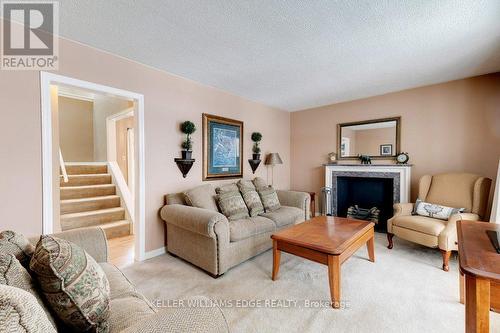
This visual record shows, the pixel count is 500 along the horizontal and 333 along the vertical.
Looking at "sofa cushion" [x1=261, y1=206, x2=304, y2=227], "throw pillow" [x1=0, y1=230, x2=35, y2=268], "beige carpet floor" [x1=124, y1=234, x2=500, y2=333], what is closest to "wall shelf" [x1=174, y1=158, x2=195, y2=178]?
"beige carpet floor" [x1=124, y1=234, x2=500, y2=333]

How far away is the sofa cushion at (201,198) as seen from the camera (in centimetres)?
288

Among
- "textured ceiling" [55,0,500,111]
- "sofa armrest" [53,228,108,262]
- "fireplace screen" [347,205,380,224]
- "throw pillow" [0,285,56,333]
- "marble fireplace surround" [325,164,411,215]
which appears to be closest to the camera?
"throw pillow" [0,285,56,333]

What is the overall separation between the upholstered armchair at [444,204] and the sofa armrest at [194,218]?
2.28 metres

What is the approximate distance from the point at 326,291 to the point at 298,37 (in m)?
2.40

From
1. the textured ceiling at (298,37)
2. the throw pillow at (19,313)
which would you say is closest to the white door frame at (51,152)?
the textured ceiling at (298,37)

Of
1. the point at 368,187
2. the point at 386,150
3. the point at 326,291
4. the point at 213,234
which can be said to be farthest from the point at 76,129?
the point at 386,150

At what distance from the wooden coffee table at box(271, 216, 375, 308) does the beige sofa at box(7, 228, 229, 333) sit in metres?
1.27

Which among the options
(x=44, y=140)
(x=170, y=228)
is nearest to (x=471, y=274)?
(x=170, y=228)

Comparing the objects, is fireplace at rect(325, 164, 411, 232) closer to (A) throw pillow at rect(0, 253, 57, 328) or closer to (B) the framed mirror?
(B) the framed mirror

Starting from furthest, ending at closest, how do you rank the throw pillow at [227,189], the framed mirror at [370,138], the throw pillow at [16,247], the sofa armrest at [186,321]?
1. the framed mirror at [370,138]
2. the throw pillow at [227,189]
3. the throw pillow at [16,247]
4. the sofa armrest at [186,321]

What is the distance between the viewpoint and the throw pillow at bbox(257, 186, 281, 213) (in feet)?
11.3

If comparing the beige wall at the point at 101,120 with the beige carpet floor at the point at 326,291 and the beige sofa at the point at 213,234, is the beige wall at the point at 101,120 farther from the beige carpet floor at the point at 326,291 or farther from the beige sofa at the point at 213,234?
the beige carpet floor at the point at 326,291

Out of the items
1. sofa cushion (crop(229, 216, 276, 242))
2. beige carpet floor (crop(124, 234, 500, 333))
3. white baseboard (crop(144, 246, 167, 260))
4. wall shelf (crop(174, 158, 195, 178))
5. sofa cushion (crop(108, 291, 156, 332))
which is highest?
wall shelf (crop(174, 158, 195, 178))

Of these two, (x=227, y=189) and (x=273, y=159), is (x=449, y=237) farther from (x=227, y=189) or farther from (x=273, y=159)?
(x=273, y=159)
